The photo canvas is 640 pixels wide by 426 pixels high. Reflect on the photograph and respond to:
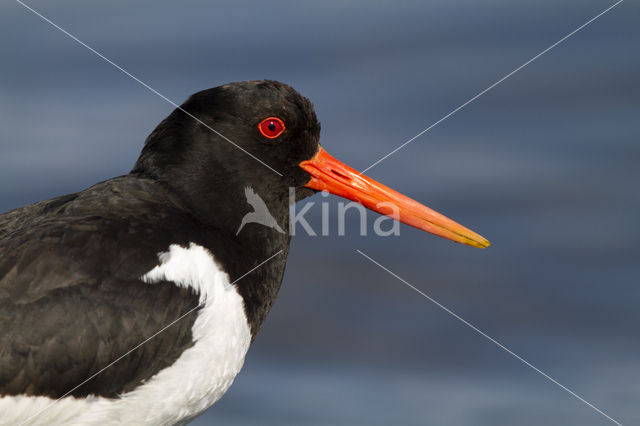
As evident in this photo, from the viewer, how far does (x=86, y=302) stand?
3.90m

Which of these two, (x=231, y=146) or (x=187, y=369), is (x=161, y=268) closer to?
(x=187, y=369)

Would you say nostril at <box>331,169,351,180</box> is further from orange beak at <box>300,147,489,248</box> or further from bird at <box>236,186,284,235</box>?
bird at <box>236,186,284,235</box>

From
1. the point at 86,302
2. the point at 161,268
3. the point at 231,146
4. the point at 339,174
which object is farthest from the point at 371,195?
the point at 86,302

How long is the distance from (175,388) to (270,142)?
1240 millimetres

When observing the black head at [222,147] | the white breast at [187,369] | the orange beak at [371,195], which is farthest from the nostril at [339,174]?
the white breast at [187,369]

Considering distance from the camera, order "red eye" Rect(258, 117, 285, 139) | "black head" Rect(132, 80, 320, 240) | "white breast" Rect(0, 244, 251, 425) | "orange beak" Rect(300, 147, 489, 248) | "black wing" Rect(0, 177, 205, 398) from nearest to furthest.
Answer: "black wing" Rect(0, 177, 205, 398)
"white breast" Rect(0, 244, 251, 425)
"black head" Rect(132, 80, 320, 240)
"red eye" Rect(258, 117, 285, 139)
"orange beak" Rect(300, 147, 489, 248)

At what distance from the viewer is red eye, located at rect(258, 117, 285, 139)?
463 centimetres

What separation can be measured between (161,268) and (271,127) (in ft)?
3.11

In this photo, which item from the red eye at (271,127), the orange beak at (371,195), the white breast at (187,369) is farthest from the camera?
the orange beak at (371,195)

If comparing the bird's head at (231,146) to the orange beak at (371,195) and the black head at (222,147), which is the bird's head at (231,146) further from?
the orange beak at (371,195)

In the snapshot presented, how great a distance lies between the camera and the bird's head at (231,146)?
14.8ft

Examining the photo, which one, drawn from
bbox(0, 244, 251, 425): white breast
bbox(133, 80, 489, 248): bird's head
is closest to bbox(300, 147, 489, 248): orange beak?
bbox(133, 80, 489, 248): bird's head

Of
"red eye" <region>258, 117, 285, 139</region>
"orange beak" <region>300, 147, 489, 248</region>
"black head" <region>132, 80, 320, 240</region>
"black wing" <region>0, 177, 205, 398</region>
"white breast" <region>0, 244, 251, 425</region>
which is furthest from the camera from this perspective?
"orange beak" <region>300, 147, 489, 248</region>

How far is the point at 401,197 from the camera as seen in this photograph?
16.8 feet
